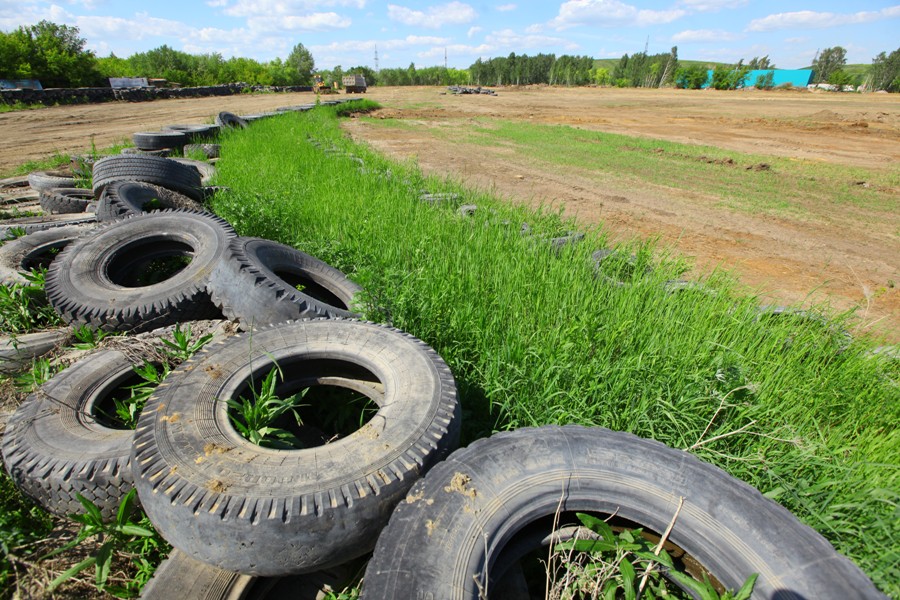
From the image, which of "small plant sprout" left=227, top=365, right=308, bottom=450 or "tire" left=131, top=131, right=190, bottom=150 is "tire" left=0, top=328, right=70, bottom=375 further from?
"tire" left=131, top=131, right=190, bottom=150

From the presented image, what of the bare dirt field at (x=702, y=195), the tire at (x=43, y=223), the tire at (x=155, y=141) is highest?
the tire at (x=155, y=141)

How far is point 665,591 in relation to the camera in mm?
1566

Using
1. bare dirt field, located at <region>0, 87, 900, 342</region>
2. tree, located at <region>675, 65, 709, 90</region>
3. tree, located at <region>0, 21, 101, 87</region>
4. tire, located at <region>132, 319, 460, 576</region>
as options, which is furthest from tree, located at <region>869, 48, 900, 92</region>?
tree, located at <region>0, 21, 101, 87</region>

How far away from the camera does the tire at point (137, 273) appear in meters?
2.84

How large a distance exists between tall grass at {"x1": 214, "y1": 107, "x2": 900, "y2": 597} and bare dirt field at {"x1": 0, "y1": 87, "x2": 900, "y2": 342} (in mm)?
738

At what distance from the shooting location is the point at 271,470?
1.60m

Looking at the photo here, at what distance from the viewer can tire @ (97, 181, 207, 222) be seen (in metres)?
4.02

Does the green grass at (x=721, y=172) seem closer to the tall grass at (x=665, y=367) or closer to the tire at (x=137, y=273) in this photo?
the tall grass at (x=665, y=367)

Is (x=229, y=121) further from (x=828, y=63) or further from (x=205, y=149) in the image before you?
(x=828, y=63)

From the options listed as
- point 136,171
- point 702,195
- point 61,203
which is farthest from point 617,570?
point 702,195

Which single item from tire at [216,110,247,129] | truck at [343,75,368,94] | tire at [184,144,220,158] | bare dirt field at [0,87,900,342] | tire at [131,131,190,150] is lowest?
bare dirt field at [0,87,900,342]

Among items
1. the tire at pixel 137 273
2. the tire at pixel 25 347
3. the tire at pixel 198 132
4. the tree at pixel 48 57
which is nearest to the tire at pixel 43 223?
the tire at pixel 137 273

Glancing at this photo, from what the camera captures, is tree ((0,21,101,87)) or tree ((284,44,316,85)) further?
tree ((284,44,316,85))

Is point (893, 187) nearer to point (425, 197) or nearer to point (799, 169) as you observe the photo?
point (799, 169)
